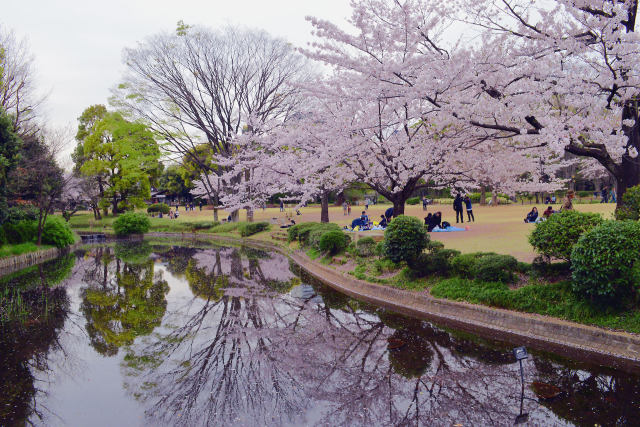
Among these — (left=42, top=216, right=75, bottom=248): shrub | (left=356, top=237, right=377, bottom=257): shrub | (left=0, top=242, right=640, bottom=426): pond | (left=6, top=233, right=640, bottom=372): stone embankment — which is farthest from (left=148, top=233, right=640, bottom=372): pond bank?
(left=42, top=216, right=75, bottom=248): shrub

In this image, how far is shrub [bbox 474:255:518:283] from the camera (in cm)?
886

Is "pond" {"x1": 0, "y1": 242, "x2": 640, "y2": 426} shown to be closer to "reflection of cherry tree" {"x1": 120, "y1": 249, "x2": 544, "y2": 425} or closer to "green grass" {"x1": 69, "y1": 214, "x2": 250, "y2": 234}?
"reflection of cherry tree" {"x1": 120, "y1": 249, "x2": 544, "y2": 425}

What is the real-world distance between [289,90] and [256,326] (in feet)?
72.8

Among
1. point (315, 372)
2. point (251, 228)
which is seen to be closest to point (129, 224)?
point (251, 228)

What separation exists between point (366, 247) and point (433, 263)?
3.73 metres

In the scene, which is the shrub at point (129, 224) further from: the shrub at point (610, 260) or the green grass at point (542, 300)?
the shrub at point (610, 260)

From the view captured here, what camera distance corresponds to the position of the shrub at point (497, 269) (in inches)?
349

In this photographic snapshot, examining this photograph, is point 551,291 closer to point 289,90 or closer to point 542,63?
point 542,63

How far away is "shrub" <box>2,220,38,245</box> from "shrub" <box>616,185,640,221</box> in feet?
83.9

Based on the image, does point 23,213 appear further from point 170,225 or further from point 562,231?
point 562,231

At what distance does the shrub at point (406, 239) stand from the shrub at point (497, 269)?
5.81 feet

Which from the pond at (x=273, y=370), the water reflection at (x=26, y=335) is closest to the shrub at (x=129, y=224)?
the water reflection at (x=26, y=335)

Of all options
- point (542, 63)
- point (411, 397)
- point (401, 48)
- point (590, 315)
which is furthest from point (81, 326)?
point (542, 63)

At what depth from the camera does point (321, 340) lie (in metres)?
8.10
